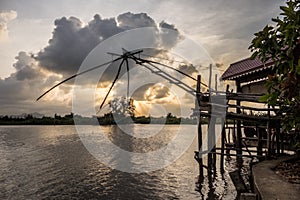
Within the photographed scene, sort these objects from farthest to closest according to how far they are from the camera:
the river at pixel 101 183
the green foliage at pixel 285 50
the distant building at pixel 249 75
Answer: the river at pixel 101 183
the distant building at pixel 249 75
the green foliage at pixel 285 50

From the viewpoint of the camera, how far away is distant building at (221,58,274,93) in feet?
43.9

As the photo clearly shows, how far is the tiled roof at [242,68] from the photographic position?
533 inches

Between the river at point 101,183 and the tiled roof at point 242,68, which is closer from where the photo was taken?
the tiled roof at point 242,68

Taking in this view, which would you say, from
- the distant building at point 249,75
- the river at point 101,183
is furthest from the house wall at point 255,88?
the river at point 101,183

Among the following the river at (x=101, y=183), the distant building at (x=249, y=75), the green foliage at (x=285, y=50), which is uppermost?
the distant building at (x=249, y=75)

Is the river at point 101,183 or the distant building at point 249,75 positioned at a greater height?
the distant building at point 249,75

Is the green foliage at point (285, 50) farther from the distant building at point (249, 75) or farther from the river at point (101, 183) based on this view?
the river at point (101, 183)

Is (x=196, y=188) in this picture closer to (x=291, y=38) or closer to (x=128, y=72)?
(x=128, y=72)

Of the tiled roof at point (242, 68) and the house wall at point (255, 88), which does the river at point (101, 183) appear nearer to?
the house wall at point (255, 88)

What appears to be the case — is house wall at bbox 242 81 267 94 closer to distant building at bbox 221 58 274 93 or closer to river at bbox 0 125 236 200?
distant building at bbox 221 58 274 93

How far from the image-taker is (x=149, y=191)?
48.8 ft

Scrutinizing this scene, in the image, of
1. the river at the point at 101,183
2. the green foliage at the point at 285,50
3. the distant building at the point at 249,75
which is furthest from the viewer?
the river at the point at 101,183

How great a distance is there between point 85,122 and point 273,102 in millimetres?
133651

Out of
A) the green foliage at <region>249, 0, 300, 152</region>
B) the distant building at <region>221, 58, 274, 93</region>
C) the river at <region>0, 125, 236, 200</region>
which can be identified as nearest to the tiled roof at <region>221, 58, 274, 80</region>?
the distant building at <region>221, 58, 274, 93</region>
